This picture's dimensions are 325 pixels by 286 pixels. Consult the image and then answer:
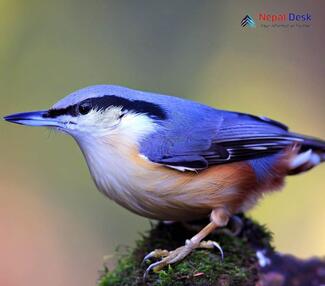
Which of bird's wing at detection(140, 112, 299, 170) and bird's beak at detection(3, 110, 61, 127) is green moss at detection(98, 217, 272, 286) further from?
bird's beak at detection(3, 110, 61, 127)

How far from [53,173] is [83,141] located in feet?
5.52

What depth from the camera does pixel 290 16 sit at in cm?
303

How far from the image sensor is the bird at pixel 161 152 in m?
2.16

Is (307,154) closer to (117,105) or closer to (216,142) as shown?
(216,142)

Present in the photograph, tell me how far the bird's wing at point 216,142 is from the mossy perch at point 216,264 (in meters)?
0.40

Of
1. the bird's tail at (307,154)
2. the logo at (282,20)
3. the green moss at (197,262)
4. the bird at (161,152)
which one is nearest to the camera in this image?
the green moss at (197,262)

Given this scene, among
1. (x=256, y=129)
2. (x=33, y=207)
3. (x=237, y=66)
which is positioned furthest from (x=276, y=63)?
(x=33, y=207)

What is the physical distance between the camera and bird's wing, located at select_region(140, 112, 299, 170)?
2.20 metres

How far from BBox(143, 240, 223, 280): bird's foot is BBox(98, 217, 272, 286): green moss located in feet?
0.07

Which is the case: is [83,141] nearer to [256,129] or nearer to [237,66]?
[256,129]

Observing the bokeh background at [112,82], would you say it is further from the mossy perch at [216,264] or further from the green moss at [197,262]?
the green moss at [197,262]

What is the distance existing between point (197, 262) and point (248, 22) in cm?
166

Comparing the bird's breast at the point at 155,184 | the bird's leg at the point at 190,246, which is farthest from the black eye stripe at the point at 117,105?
the bird's leg at the point at 190,246

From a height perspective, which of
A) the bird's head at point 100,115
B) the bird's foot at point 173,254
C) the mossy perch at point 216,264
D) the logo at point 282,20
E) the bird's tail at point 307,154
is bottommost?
the mossy perch at point 216,264
